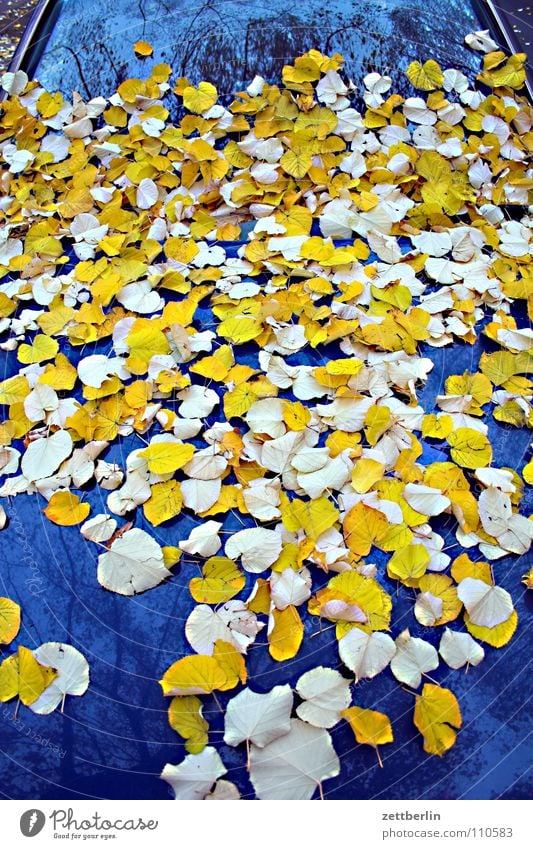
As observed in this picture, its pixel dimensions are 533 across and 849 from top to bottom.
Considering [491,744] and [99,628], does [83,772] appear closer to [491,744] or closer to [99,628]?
[99,628]

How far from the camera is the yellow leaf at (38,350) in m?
1.40

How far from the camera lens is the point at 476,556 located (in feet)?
3.58

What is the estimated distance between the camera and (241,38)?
1.91m

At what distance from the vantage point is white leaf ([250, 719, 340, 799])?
877 mm

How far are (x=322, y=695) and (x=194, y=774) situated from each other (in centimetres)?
20

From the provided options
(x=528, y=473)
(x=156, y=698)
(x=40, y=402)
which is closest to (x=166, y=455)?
(x=40, y=402)

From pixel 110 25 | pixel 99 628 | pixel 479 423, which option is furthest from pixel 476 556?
pixel 110 25

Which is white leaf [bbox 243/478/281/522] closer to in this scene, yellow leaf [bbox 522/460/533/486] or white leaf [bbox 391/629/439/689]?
white leaf [bbox 391/629/439/689]

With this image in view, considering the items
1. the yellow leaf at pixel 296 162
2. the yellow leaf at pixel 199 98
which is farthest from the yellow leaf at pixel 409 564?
the yellow leaf at pixel 199 98

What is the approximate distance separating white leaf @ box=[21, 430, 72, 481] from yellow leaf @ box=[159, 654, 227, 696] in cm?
45
